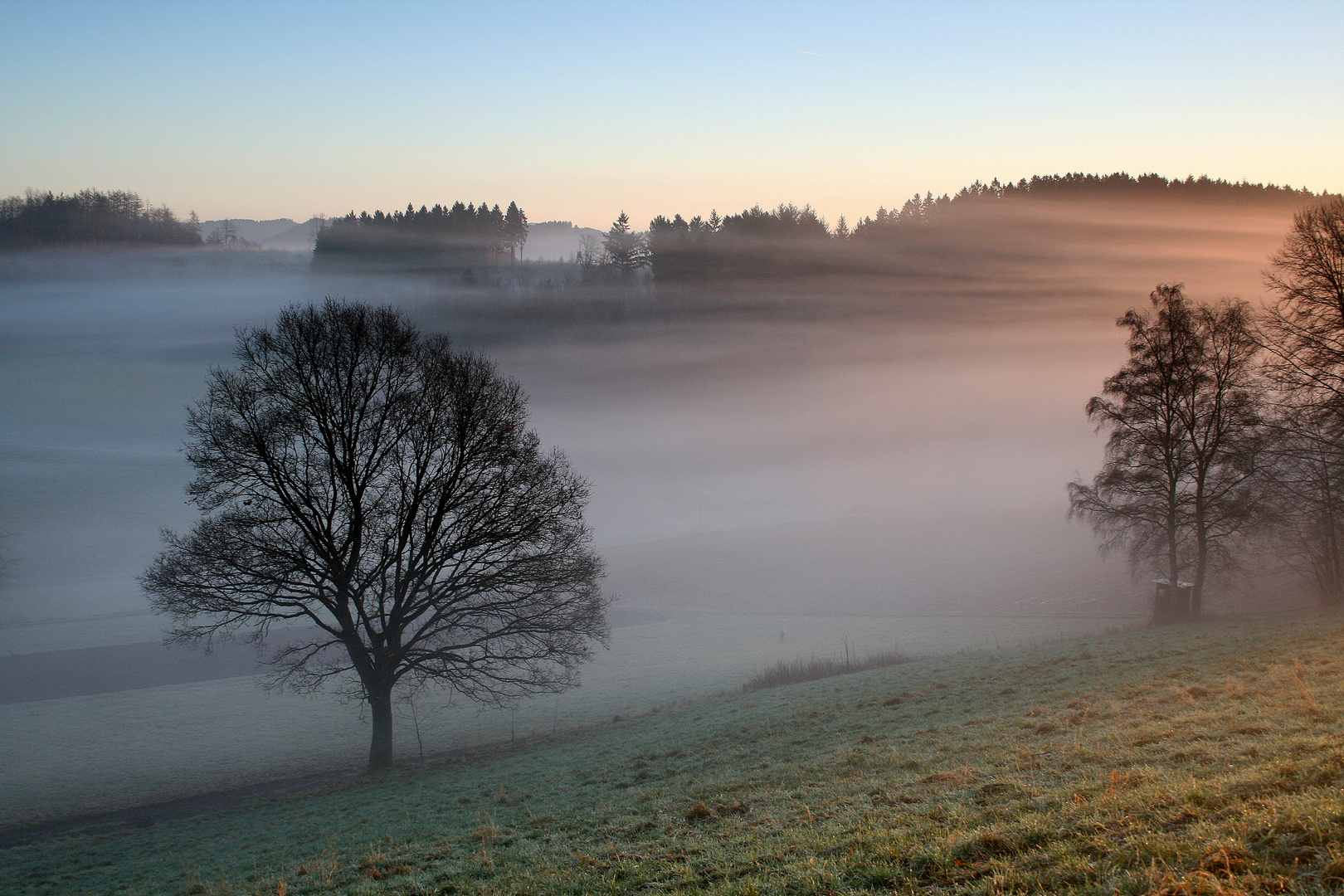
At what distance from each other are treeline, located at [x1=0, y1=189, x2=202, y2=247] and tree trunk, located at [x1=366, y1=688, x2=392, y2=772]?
5078 inches

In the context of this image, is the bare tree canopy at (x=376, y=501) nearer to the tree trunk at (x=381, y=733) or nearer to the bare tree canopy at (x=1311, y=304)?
the tree trunk at (x=381, y=733)

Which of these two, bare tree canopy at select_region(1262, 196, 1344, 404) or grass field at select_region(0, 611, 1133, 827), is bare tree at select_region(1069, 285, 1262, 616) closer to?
bare tree canopy at select_region(1262, 196, 1344, 404)

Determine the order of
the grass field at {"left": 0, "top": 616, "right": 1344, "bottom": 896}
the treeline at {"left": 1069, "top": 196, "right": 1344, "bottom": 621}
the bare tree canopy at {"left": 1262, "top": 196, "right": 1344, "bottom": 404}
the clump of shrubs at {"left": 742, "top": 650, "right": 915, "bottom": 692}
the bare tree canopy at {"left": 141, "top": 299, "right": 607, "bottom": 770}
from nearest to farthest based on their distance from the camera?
1. the grass field at {"left": 0, "top": 616, "right": 1344, "bottom": 896}
2. the bare tree canopy at {"left": 141, "top": 299, "right": 607, "bottom": 770}
3. the bare tree canopy at {"left": 1262, "top": 196, "right": 1344, "bottom": 404}
4. the clump of shrubs at {"left": 742, "top": 650, "right": 915, "bottom": 692}
5. the treeline at {"left": 1069, "top": 196, "right": 1344, "bottom": 621}

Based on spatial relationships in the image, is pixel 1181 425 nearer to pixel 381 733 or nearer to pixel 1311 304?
pixel 1311 304

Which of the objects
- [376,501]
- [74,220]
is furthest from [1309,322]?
[74,220]

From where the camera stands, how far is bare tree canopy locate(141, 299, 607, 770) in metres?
20.3

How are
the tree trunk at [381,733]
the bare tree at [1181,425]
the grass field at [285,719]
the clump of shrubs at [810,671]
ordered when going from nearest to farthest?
the tree trunk at [381,733] → the grass field at [285,719] → the clump of shrubs at [810,671] → the bare tree at [1181,425]

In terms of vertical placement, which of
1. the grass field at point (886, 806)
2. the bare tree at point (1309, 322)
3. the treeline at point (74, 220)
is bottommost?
the grass field at point (886, 806)

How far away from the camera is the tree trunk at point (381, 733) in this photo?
2198 centimetres

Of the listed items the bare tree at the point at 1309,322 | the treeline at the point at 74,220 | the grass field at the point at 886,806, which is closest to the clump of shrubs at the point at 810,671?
the grass field at the point at 886,806

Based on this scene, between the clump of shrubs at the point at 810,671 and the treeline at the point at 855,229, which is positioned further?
the treeline at the point at 855,229

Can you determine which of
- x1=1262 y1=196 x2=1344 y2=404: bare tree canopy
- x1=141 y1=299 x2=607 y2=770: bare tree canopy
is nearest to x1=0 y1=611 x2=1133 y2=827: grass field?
x1=141 y1=299 x2=607 y2=770: bare tree canopy

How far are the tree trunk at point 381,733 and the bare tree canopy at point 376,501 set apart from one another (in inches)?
2.0

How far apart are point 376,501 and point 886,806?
17.7 m
